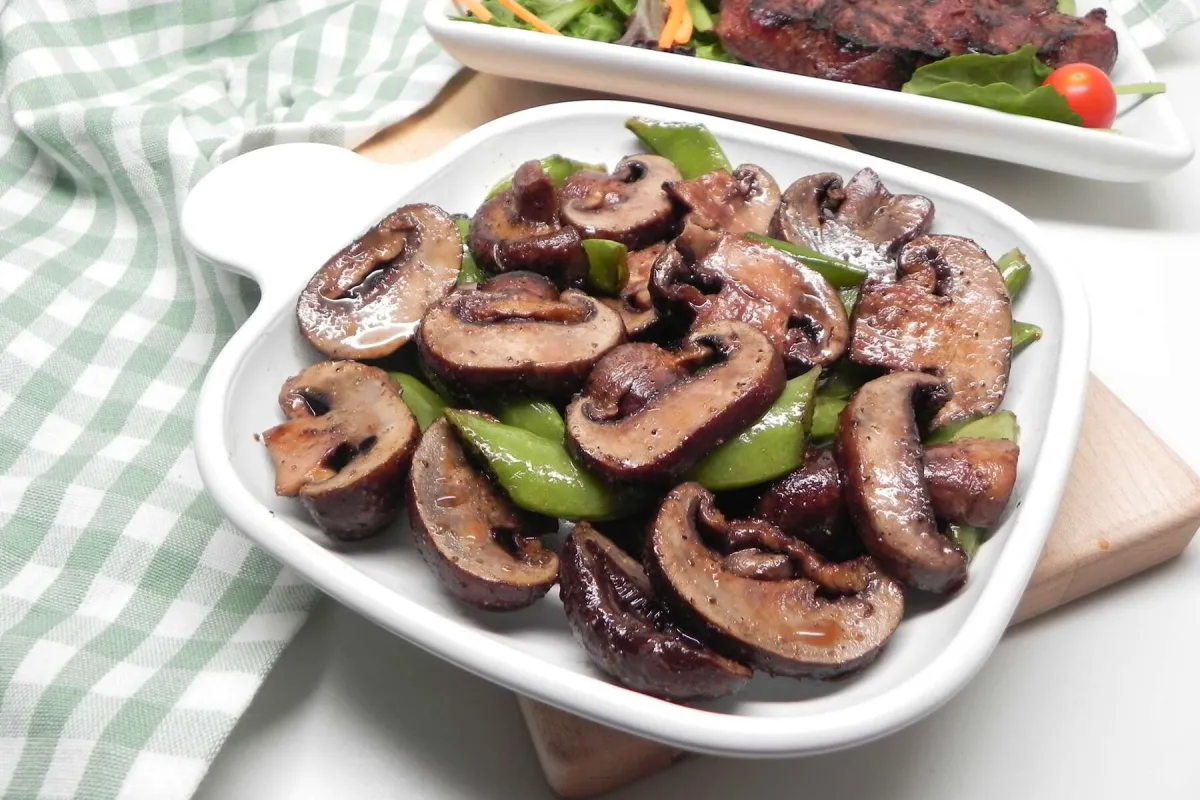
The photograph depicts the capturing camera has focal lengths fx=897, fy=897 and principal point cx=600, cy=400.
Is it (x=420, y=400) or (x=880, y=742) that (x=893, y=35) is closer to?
(x=420, y=400)

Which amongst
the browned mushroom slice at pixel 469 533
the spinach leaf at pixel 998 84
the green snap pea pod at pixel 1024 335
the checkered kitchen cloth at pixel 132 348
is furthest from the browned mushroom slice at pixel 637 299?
the spinach leaf at pixel 998 84

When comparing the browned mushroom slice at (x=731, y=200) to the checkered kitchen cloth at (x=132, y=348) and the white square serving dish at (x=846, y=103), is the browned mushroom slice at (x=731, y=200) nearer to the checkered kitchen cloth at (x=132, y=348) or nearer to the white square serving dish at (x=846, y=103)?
the white square serving dish at (x=846, y=103)

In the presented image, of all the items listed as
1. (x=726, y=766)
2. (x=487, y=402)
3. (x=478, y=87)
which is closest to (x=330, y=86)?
(x=478, y=87)

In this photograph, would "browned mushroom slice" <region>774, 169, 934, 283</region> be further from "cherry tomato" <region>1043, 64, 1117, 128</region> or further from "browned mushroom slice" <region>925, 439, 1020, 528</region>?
"cherry tomato" <region>1043, 64, 1117, 128</region>

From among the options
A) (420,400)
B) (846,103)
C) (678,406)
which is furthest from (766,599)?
(846,103)

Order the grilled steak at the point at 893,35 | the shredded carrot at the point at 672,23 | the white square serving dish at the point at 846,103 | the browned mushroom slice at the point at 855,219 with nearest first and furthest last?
1. the browned mushroom slice at the point at 855,219
2. the white square serving dish at the point at 846,103
3. the grilled steak at the point at 893,35
4. the shredded carrot at the point at 672,23

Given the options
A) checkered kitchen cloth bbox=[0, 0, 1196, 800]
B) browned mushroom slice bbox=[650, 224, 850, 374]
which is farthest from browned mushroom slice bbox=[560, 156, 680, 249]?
checkered kitchen cloth bbox=[0, 0, 1196, 800]

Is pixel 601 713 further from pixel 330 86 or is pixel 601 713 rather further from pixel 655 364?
pixel 330 86
